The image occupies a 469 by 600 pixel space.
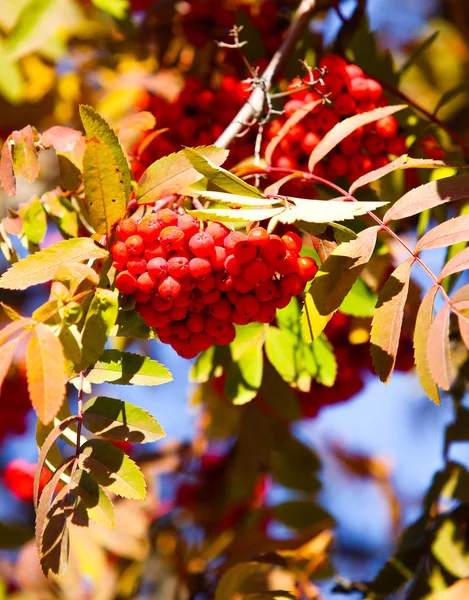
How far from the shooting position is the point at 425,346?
900mm

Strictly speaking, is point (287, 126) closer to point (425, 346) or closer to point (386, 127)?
point (386, 127)

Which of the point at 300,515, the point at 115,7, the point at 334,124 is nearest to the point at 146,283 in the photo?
the point at 334,124

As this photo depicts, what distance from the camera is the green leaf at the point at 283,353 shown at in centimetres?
132

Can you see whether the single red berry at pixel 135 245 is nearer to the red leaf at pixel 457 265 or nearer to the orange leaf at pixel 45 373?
the orange leaf at pixel 45 373

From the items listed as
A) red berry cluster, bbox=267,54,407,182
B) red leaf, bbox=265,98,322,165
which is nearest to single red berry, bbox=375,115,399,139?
red berry cluster, bbox=267,54,407,182

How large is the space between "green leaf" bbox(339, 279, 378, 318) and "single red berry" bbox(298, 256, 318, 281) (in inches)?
12.8

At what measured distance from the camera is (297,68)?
136 centimetres

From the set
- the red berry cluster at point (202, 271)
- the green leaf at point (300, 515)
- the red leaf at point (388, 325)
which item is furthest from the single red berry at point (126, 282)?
the green leaf at point (300, 515)

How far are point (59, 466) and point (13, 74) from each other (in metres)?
1.22

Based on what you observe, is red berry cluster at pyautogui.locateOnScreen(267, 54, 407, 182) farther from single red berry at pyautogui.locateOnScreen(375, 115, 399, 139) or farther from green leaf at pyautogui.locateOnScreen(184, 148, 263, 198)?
green leaf at pyautogui.locateOnScreen(184, 148, 263, 198)

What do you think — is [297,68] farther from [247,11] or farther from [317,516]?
[317,516]

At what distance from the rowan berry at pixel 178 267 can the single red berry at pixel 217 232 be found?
0.16ft


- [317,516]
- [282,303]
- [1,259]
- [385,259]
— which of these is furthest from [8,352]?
[1,259]

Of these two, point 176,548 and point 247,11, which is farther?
point 176,548
